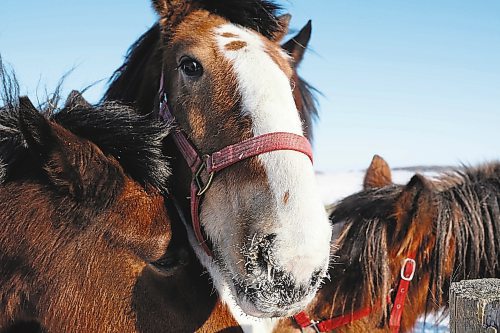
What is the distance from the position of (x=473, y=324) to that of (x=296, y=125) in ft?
3.31

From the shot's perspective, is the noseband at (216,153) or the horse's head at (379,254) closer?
the noseband at (216,153)

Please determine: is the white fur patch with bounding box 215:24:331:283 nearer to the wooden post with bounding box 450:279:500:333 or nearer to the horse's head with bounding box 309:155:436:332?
the wooden post with bounding box 450:279:500:333

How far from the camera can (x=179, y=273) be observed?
2539 millimetres

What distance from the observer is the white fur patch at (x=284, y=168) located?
213cm

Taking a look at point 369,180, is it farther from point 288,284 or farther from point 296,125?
point 288,284

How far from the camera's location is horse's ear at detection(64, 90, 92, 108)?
2.71 metres

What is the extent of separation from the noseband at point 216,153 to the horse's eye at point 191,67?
210 millimetres

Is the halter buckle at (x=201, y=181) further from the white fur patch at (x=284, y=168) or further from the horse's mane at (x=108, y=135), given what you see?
the white fur patch at (x=284, y=168)

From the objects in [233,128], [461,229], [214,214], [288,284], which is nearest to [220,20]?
[233,128]

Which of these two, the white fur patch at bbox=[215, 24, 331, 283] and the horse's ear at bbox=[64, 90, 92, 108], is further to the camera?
the horse's ear at bbox=[64, 90, 92, 108]

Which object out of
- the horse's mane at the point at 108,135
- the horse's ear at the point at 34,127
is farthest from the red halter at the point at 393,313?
the horse's ear at the point at 34,127

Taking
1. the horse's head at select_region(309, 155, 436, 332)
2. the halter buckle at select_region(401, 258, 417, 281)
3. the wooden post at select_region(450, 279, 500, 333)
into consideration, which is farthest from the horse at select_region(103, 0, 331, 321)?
the halter buckle at select_region(401, 258, 417, 281)

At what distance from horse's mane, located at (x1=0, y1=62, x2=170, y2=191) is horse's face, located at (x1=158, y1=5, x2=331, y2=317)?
173 mm

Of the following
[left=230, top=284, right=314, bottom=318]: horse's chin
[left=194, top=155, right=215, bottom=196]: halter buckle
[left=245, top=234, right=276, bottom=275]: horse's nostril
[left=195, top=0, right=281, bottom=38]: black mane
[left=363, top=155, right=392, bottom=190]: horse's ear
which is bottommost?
[left=363, top=155, right=392, bottom=190]: horse's ear
